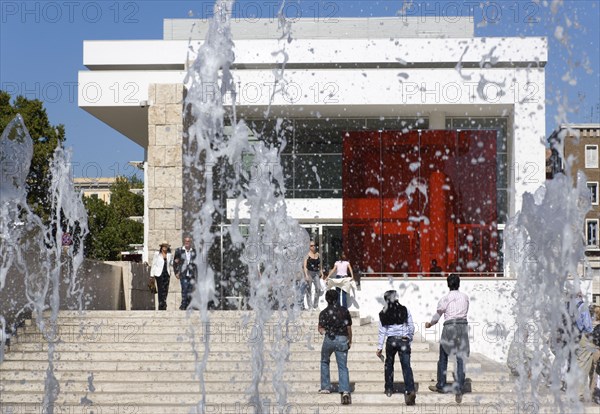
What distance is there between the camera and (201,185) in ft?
102

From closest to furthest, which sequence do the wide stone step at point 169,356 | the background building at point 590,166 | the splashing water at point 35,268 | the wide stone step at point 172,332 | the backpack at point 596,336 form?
the backpack at point 596,336
the wide stone step at point 169,356
the splashing water at point 35,268
the wide stone step at point 172,332
the background building at point 590,166

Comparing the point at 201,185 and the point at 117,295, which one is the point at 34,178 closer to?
the point at 201,185

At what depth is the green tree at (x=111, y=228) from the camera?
203ft

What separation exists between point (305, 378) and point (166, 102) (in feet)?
48.6

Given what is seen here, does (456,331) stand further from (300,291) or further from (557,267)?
(300,291)

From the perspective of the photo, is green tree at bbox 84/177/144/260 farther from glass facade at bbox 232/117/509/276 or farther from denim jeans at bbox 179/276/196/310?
denim jeans at bbox 179/276/196/310

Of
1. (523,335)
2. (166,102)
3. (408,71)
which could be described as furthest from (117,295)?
(408,71)

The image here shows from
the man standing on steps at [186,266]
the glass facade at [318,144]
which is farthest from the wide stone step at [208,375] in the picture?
the glass facade at [318,144]

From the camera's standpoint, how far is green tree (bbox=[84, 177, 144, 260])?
61906mm

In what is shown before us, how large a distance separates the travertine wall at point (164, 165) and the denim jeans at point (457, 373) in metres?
14.1

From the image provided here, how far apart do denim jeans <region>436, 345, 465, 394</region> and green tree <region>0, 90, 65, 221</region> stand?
89.0 ft

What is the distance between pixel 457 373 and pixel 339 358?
4.94 feet

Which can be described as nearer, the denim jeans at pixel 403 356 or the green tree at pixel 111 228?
the denim jeans at pixel 403 356

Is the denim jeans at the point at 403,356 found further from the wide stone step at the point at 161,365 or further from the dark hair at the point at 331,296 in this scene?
the wide stone step at the point at 161,365
